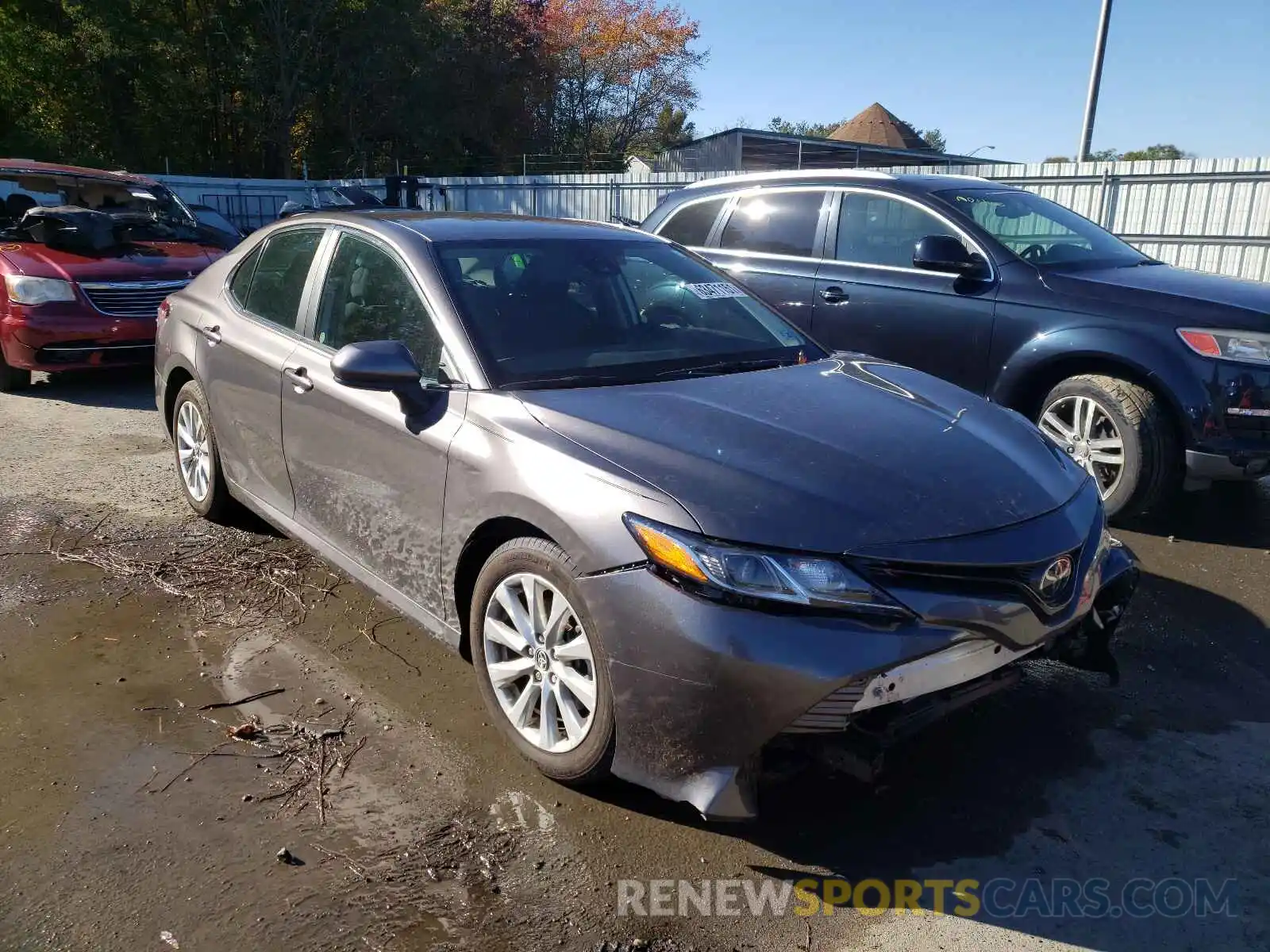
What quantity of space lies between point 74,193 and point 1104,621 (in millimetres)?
9396

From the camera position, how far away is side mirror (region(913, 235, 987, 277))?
5.73 m

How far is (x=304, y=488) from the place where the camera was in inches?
159

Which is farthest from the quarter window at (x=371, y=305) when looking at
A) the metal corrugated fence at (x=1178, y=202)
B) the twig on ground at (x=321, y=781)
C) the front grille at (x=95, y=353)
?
the metal corrugated fence at (x=1178, y=202)

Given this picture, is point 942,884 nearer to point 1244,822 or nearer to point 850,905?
point 850,905

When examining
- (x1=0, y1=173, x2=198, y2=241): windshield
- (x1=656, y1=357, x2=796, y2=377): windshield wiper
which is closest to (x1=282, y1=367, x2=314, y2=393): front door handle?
(x1=656, y1=357, x2=796, y2=377): windshield wiper

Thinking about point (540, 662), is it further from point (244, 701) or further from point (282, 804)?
point (244, 701)

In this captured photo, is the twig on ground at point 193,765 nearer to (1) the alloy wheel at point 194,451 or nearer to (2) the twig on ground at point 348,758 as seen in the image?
(2) the twig on ground at point 348,758

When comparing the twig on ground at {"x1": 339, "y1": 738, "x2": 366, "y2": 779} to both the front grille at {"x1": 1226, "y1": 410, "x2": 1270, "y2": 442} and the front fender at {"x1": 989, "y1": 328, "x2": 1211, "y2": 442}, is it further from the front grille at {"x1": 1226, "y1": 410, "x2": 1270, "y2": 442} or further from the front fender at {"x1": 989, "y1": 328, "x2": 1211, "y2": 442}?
the front grille at {"x1": 1226, "y1": 410, "x2": 1270, "y2": 442}

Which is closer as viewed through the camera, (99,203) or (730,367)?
(730,367)

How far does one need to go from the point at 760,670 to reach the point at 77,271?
24.9 ft

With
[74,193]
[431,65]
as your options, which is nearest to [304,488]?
[74,193]

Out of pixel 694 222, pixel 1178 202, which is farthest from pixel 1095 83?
pixel 694 222

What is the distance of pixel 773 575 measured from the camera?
97.6 inches

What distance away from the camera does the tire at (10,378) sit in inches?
329
